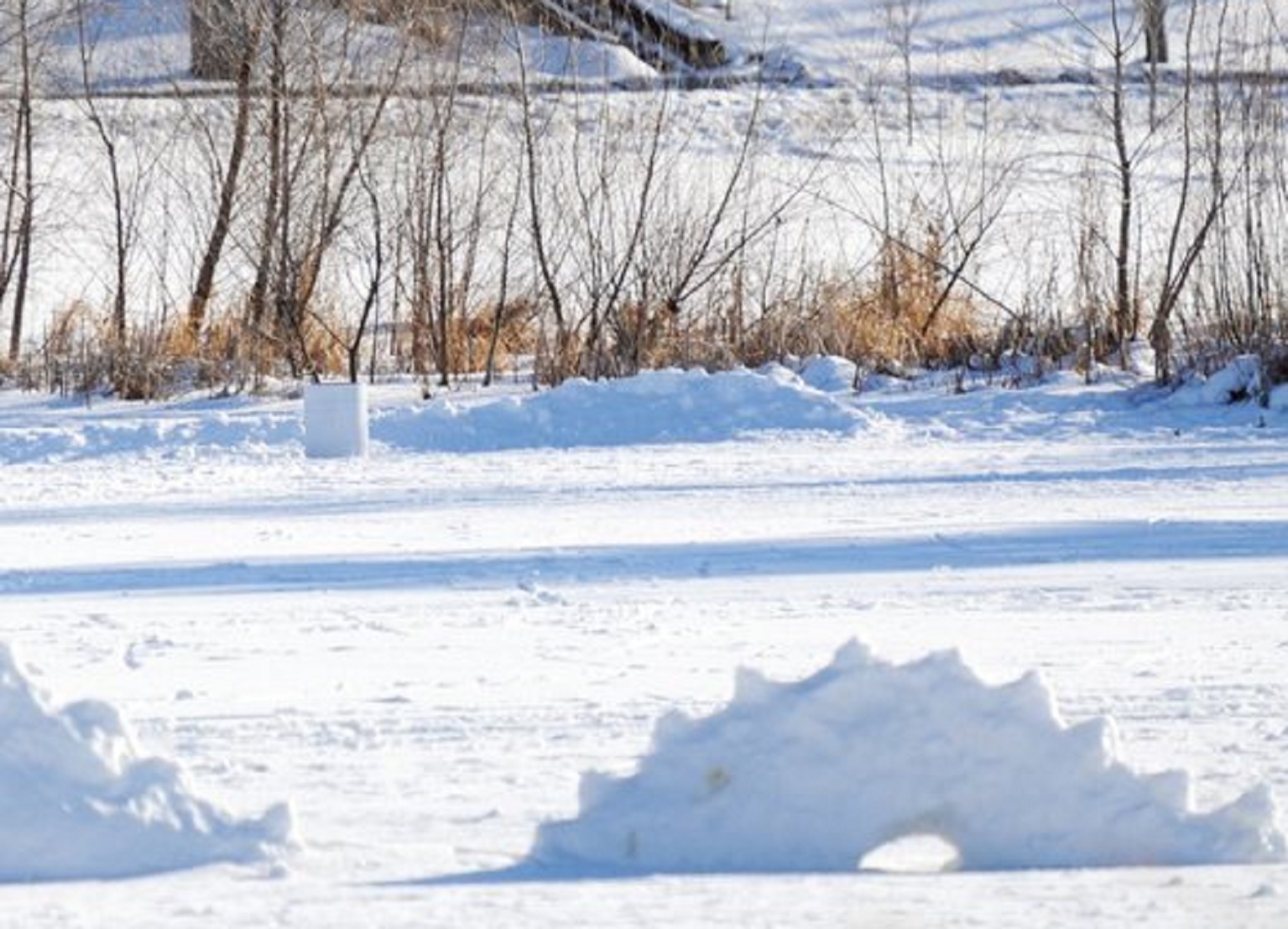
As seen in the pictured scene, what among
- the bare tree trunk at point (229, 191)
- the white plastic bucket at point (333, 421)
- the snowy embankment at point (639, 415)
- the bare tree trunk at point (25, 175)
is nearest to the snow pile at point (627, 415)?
the snowy embankment at point (639, 415)

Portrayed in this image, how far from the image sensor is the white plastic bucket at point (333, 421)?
42.8 ft

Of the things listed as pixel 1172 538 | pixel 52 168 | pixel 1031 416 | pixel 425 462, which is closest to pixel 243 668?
pixel 1172 538

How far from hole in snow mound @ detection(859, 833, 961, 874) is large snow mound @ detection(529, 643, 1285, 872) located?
0.10 ft

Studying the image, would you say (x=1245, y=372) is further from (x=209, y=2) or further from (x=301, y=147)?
(x=209, y=2)

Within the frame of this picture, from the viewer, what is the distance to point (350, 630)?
6.97 metres

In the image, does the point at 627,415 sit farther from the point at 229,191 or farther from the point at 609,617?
the point at 609,617

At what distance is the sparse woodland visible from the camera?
647 inches

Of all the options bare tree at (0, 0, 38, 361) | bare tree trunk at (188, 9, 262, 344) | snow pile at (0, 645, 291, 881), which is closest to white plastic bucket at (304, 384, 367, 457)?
bare tree trunk at (188, 9, 262, 344)

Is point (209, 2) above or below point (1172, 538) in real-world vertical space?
above

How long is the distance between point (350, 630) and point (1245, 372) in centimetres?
914

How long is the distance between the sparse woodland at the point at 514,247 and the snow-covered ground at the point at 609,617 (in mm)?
2043

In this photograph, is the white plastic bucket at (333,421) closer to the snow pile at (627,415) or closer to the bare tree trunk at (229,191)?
the snow pile at (627,415)

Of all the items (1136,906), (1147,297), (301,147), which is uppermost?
(301,147)

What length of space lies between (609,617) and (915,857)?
2769mm
